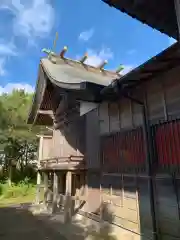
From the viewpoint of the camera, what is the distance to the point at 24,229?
296 inches

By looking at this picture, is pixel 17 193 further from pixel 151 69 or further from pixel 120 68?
pixel 151 69

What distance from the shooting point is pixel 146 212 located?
536 centimetres

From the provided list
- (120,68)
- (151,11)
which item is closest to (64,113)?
(120,68)

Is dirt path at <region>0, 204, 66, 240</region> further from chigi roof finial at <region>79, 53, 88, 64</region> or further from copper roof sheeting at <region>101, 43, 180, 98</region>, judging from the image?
chigi roof finial at <region>79, 53, 88, 64</region>

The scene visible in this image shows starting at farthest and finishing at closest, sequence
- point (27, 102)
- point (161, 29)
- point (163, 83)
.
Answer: point (27, 102) < point (163, 83) < point (161, 29)

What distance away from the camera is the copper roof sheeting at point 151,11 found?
3205 millimetres

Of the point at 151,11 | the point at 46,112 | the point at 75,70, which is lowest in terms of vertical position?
the point at 151,11

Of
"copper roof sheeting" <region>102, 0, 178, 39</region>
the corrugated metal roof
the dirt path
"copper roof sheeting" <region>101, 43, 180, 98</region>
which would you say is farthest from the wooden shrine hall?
"copper roof sheeting" <region>102, 0, 178, 39</region>

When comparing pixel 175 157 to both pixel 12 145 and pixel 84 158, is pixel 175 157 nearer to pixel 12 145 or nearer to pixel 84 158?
pixel 84 158

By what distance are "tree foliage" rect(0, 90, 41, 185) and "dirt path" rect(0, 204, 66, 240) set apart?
11732 millimetres

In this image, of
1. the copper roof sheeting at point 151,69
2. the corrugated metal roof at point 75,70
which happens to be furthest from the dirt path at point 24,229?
the corrugated metal roof at point 75,70

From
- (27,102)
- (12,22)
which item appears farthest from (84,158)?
(27,102)

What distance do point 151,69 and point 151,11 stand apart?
1.34 metres

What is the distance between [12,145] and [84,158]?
1631cm
